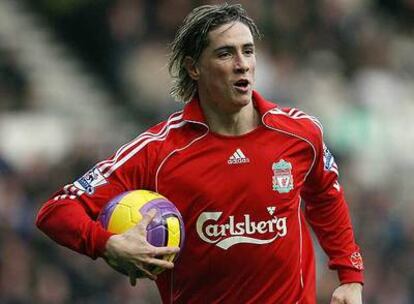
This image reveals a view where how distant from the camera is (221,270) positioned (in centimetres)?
779

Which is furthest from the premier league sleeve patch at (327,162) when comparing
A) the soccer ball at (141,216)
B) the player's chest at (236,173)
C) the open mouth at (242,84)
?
the soccer ball at (141,216)

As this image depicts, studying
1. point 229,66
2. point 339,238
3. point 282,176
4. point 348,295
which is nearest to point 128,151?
point 229,66

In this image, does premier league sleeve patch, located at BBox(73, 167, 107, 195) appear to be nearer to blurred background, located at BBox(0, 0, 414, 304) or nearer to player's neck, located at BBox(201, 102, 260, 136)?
player's neck, located at BBox(201, 102, 260, 136)

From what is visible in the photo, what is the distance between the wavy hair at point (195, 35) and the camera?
7.98m

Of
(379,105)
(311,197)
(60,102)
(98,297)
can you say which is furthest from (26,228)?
(311,197)

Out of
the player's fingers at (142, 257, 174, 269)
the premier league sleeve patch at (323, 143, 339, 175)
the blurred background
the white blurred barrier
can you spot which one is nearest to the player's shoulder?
the premier league sleeve patch at (323, 143, 339, 175)

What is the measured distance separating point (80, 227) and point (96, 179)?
38cm

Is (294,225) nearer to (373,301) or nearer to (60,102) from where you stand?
(373,301)

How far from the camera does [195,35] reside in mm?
8047

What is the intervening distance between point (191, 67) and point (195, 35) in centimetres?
22

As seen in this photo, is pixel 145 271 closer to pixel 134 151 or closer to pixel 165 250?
pixel 165 250

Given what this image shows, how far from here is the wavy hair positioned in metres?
7.98

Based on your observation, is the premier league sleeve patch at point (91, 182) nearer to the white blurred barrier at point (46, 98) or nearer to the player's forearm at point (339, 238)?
the player's forearm at point (339, 238)

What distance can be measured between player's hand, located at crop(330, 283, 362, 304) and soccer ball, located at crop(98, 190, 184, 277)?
3.62ft
